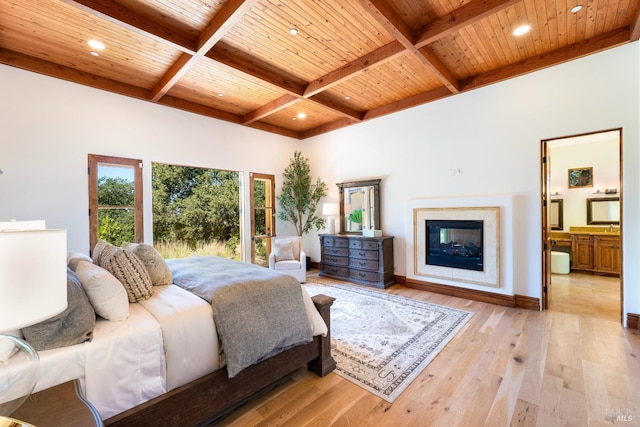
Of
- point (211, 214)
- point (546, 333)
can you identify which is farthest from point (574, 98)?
point (211, 214)

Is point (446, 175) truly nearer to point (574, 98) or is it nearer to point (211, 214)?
point (574, 98)

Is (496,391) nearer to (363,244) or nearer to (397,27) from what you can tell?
(363,244)

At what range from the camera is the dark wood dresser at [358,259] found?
469cm

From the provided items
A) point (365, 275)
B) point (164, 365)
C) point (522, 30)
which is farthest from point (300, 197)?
point (164, 365)

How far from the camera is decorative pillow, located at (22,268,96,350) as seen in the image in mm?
1234

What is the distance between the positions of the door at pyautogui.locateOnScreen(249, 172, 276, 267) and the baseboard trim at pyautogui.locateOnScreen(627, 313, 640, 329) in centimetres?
532

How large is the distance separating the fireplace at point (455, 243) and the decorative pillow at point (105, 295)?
412cm

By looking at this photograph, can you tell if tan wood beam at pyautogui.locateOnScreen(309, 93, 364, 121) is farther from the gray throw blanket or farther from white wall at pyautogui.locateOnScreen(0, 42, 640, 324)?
the gray throw blanket

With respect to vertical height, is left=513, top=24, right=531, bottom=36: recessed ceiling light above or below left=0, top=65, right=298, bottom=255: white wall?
above

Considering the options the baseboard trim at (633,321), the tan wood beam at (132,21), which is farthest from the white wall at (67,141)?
the baseboard trim at (633,321)

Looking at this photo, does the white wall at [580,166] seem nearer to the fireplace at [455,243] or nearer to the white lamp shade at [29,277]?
the fireplace at [455,243]

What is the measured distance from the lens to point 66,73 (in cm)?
352

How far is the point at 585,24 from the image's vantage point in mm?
2896

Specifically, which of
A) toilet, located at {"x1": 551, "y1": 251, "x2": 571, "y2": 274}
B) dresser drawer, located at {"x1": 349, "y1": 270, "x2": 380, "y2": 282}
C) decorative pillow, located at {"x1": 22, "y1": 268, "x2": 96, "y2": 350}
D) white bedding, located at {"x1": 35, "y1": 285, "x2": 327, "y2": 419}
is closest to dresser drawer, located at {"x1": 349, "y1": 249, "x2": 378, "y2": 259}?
dresser drawer, located at {"x1": 349, "y1": 270, "x2": 380, "y2": 282}
